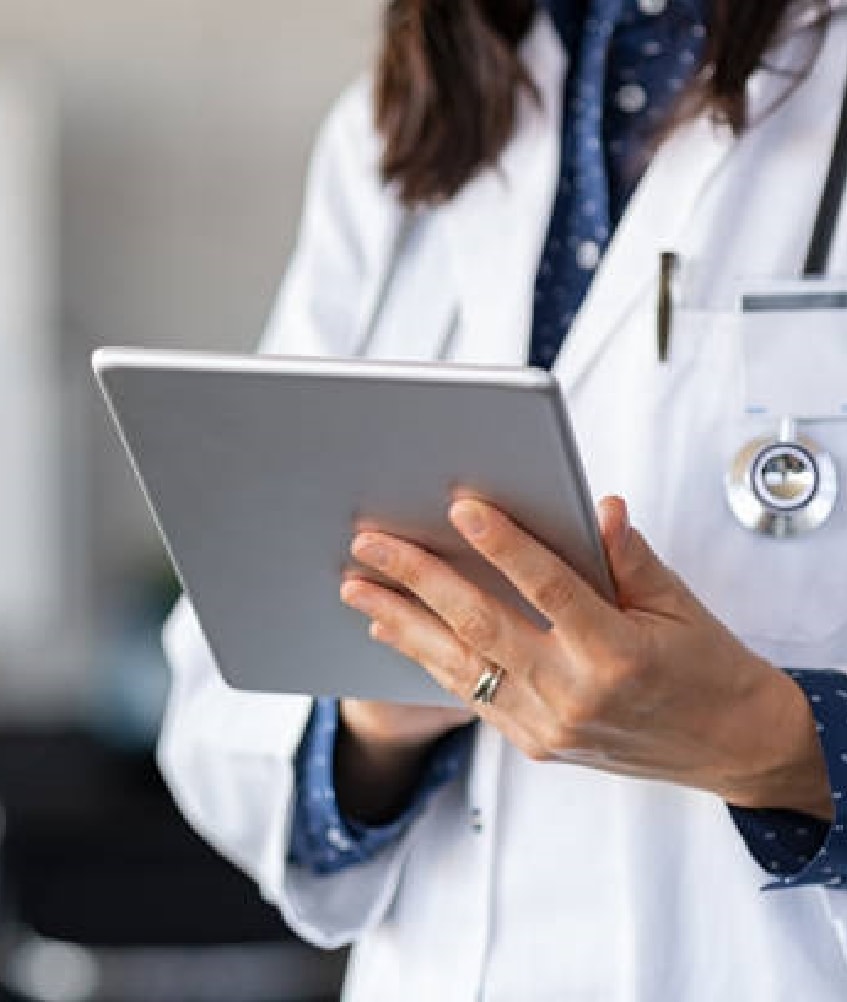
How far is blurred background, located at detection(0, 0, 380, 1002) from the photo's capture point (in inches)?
143

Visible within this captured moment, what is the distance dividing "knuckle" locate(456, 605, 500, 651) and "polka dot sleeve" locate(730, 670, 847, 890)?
176mm

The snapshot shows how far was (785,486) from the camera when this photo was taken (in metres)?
1.10

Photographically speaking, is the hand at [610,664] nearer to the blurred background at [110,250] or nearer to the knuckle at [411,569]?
the knuckle at [411,569]

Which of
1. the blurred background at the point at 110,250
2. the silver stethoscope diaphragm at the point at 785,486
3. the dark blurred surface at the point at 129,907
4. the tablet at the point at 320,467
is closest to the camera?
the tablet at the point at 320,467

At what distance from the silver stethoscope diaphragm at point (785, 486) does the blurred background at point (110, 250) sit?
97.6 inches

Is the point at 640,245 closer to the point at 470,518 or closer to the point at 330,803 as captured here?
the point at 470,518

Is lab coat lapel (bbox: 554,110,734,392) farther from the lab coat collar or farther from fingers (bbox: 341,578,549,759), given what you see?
fingers (bbox: 341,578,549,759)

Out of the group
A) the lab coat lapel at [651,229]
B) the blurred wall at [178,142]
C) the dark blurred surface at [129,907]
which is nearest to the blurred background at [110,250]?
the blurred wall at [178,142]

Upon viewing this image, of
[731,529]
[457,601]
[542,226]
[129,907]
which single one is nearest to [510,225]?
[542,226]

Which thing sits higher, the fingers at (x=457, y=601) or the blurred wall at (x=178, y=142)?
the fingers at (x=457, y=601)

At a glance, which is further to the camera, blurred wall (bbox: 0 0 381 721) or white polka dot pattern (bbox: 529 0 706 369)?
blurred wall (bbox: 0 0 381 721)

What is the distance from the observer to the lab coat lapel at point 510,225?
1.23 meters

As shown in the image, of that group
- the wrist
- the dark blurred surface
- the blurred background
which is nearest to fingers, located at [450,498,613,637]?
the wrist

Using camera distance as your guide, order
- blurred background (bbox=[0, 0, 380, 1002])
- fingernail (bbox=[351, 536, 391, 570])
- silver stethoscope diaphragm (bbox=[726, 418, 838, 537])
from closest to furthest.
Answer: fingernail (bbox=[351, 536, 391, 570]) < silver stethoscope diaphragm (bbox=[726, 418, 838, 537]) < blurred background (bbox=[0, 0, 380, 1002])
